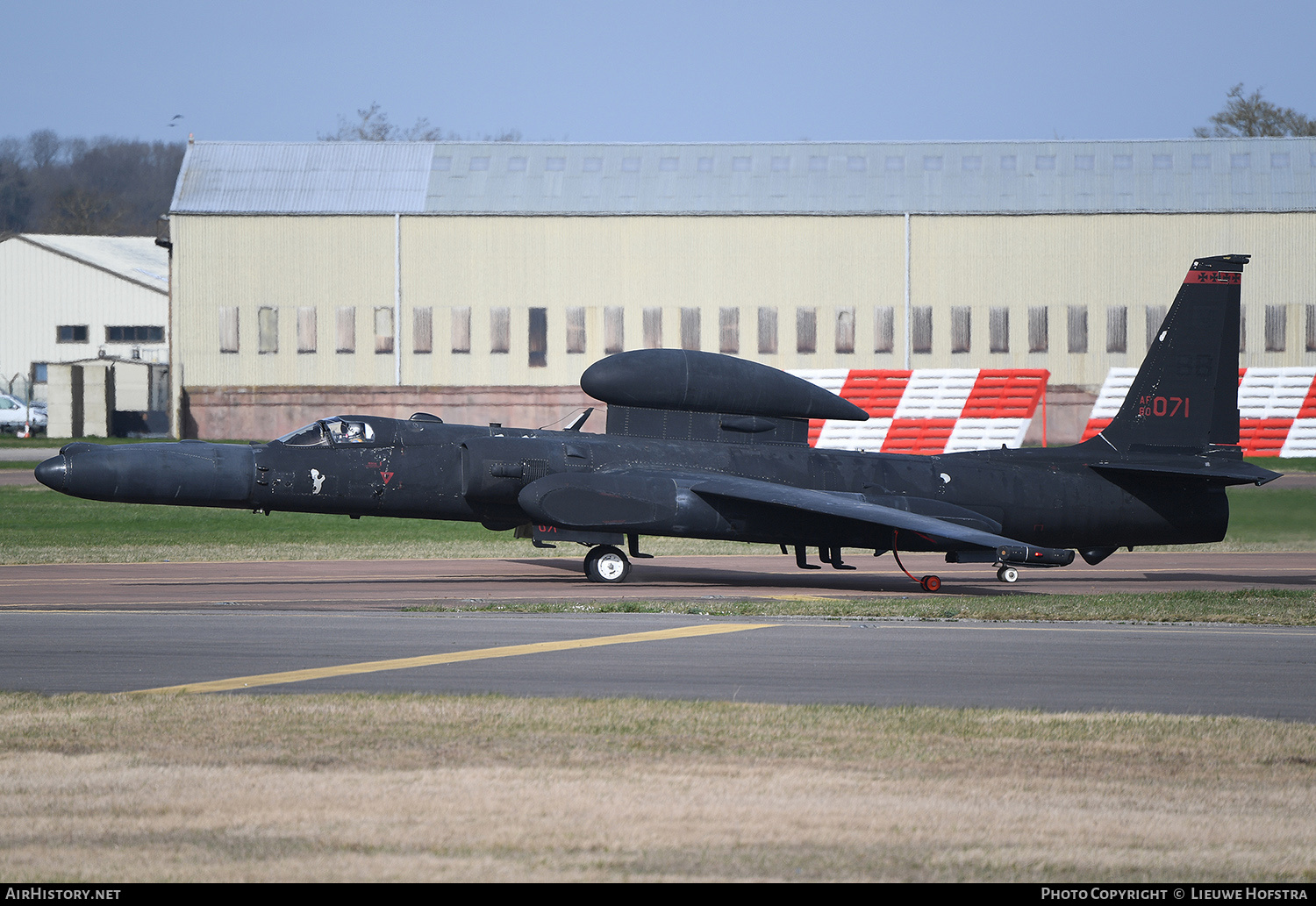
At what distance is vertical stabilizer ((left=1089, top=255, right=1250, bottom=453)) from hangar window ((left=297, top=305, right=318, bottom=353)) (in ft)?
124

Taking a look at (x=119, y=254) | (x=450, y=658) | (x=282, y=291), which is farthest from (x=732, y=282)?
(x=119, y=254)

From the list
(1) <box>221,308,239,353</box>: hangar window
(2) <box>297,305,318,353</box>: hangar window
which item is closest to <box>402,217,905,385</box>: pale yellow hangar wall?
(2) <box>297,305,318,353</box>: hangar window

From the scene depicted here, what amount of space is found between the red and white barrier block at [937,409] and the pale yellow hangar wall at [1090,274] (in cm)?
363

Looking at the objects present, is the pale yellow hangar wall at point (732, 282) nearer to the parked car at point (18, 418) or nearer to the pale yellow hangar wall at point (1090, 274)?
the pale yellow hangar wall at point (1090, 274)

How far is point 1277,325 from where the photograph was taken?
5278 centimetres

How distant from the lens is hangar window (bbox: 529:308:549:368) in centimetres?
5297

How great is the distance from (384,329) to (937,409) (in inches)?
861

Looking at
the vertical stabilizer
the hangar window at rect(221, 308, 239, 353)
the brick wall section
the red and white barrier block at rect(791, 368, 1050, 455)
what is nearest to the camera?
the vertical stabilizer

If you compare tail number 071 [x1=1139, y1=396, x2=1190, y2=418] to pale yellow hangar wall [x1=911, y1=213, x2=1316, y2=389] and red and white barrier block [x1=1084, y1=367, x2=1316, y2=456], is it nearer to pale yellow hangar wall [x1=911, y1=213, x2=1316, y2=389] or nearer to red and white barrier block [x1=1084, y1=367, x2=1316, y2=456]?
red and white barrier block [x1=1084, y1=367, x2=1316, y2=456]

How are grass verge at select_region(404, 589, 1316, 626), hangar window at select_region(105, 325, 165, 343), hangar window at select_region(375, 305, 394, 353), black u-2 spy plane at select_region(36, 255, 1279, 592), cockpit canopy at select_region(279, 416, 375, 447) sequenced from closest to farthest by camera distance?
grass verge at select_region(404, 589, 1316, 626)
black u-2 spy plane at select_region(36, 255, 1279, 592)
cockpit canopy at select_region(279, 416, 375, 447)
hangar window at select_region(375, 305, 394, 353)
hangar window at select_region(105, 325, 165, 343)

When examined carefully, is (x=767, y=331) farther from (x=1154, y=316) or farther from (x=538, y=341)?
(x=1154, y=316)

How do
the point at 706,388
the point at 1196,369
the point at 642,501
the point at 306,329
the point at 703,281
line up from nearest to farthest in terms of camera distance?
the point at 642,501 < the point at 706,388 < the point at 1196,369 < the point at 703,281 < the point at 306,329
